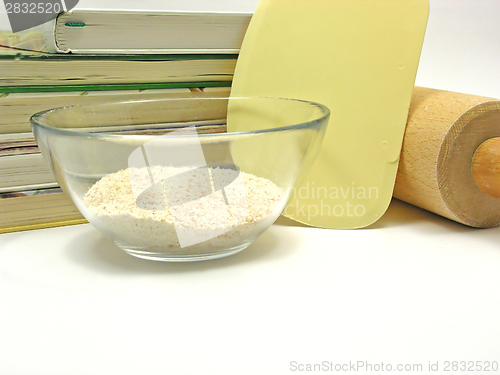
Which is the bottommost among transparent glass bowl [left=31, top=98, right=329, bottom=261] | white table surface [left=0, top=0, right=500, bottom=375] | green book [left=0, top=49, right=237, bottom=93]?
white table surface [left=0, top=0, right=500, bottom=375]

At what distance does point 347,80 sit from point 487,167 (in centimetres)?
26

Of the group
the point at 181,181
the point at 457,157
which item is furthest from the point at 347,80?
the point at 181,181

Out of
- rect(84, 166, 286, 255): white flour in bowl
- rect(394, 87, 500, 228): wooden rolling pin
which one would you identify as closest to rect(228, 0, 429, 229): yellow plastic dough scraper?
rect(394, 87, 500, 228): wooden rolling pin

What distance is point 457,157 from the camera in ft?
2.32

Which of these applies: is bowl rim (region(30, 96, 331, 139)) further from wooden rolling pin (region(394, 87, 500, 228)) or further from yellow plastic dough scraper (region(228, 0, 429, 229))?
wooden rolling pin (region(394, 87, 500, 228))

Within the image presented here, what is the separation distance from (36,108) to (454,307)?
0.70 m

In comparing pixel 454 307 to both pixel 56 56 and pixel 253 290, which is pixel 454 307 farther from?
pixel 56 56

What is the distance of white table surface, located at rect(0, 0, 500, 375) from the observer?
45 centimetres

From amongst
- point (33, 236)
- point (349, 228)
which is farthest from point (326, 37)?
point (33, 236)

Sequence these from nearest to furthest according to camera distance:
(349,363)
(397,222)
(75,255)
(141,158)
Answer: (349,363), (141,158), (75,255), (397,222)

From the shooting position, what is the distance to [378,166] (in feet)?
2.45

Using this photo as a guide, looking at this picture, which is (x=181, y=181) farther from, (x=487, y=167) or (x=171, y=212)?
(x=487, y=167)

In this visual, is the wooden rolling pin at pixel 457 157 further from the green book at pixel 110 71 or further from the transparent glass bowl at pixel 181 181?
the green book at pixel 110 71

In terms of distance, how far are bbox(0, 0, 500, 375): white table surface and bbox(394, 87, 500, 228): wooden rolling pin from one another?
0.18 feet
